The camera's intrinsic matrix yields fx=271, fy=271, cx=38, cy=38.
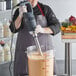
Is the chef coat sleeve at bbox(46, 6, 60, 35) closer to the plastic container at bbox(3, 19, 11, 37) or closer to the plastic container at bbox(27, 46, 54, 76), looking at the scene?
the plastic container at bbox(27, 46, 54, 76)

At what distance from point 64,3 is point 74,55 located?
889 millimetres

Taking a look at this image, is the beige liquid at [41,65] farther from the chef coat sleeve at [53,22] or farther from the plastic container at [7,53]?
the plastic container at [7,53]

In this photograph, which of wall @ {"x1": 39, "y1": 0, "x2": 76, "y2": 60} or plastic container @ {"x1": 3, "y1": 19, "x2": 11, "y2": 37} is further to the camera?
wall @ {"x1": 39, "y1": 0, "x2": 76, "y2": 60}

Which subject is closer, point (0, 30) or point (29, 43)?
point (29, 43)

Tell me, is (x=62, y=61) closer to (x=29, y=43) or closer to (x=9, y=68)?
(x=9, y=68)

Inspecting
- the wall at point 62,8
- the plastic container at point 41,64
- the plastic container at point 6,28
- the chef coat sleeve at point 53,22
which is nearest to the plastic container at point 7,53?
the plastic container at point 6,28

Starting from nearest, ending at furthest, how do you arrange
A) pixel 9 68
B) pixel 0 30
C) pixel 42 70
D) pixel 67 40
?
pixel 42 70 < pixel 67 40 < pixel 0 30 < pixel 9 68

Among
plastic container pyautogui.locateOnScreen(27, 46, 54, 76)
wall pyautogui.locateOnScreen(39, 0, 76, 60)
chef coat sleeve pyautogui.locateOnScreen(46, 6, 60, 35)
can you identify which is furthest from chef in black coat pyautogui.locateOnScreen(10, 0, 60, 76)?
wall pyautogui.locateOnScreen(39, 0, 76, 60)

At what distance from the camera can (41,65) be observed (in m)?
1.23

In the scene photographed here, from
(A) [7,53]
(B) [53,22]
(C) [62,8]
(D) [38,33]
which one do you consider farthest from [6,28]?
(B) [53,22]

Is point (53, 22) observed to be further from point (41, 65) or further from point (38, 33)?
point (41, 65)

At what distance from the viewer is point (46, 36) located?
2127mm

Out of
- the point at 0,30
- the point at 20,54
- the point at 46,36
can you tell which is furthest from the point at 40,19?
the point at 0,30

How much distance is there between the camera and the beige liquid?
4.03ft
